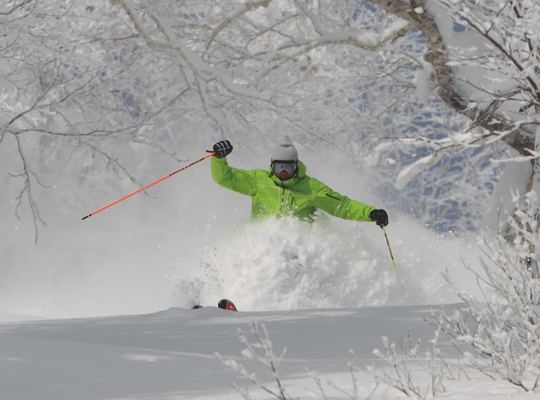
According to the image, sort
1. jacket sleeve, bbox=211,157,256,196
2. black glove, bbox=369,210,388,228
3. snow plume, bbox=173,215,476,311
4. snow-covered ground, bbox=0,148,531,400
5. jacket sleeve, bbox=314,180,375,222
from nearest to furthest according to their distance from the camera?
snow-covered ground, bbox=0,148,531,400, snow plume, bbox=173,215,476,311, black glove, bbox=369,210,388,228, jacket sleeve, bbox=314,180,375,222, jacket sleeve, bbox=211,157,256,196

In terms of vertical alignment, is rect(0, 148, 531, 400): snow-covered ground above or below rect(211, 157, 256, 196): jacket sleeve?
below

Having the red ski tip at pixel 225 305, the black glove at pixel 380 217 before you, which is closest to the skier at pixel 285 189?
the black glove at pixel 380 217

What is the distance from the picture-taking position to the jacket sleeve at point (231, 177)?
5.50 m

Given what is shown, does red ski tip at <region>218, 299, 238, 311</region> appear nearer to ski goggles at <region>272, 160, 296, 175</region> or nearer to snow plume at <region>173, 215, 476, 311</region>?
snow plume at <region>173, 215, 476, 311</region>

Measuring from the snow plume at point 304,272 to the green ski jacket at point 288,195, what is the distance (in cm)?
14

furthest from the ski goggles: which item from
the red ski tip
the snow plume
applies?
the red ski tip

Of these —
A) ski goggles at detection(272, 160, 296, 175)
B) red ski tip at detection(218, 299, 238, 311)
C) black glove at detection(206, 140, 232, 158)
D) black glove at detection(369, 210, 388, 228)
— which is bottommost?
red ski tip at detection(218, 299, 238, 311)

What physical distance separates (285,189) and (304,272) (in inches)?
37.8

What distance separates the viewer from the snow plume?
478cm

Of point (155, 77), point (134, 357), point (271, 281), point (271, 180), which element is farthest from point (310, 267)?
point (155, 77)

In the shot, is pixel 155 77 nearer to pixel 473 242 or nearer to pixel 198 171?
pixel 198 171

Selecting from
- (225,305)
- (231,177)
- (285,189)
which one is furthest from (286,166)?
(225,305)

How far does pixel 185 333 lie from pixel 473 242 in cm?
653

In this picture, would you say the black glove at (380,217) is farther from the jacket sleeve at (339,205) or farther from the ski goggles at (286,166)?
the ski goggles at (286,166)
